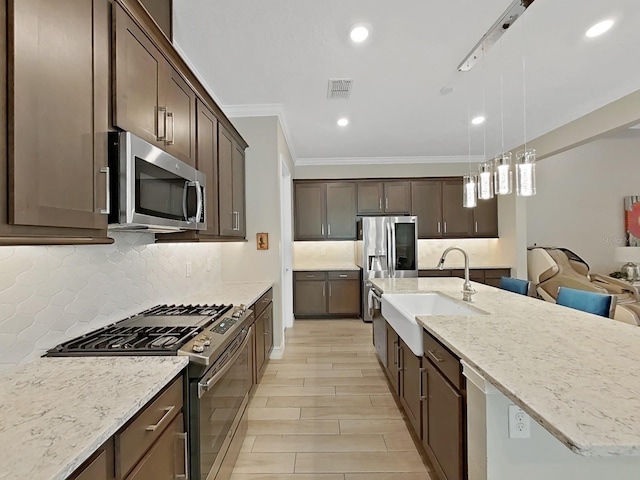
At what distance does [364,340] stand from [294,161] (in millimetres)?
3321

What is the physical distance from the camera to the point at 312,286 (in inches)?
224

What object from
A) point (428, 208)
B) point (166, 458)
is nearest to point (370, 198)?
point (428, 208)

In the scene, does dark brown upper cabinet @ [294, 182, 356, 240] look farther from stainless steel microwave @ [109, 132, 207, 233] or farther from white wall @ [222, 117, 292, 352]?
stainless steel microwave @ [109, 132, 207, 233]

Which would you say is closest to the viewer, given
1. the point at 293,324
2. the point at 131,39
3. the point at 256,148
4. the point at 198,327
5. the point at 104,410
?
the point at 104,410

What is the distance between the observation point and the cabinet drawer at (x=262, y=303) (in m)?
2.88

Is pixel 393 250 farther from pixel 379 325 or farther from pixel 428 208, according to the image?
pixel 379 325

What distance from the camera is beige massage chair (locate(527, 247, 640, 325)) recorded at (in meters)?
4.66

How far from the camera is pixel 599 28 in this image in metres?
2.47

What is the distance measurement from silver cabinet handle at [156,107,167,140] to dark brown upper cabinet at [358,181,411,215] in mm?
4439

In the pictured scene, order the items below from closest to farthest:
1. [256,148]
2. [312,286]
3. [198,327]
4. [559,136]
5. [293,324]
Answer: [198,327] → [256,148] → [559,136] → [293,324] → [312,286]

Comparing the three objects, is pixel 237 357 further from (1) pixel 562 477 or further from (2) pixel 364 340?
(2) pixel 364 340

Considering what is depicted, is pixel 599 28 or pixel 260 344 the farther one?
pixel 260 344

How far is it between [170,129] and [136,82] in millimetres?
393

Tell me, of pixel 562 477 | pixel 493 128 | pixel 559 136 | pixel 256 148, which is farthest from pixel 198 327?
pixel 559 136
